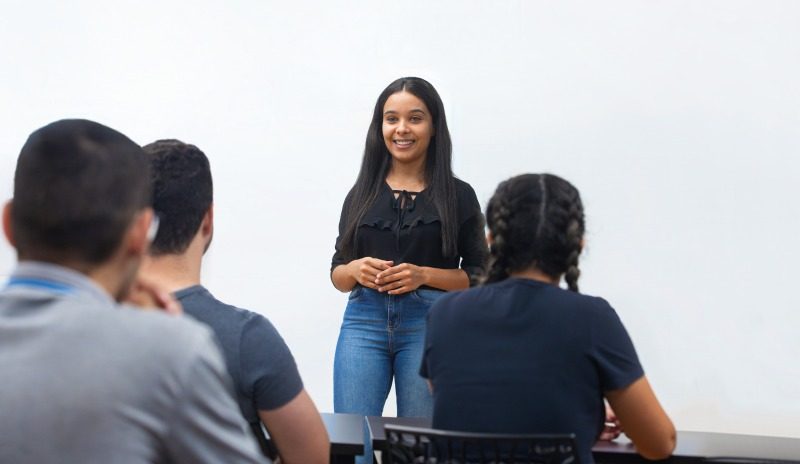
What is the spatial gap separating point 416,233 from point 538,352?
1.29 meters

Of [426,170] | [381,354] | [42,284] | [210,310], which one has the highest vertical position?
[42,284]

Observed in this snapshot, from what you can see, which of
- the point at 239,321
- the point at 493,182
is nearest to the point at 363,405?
the point at 239,321

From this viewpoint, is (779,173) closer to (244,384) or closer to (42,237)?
(244,384)

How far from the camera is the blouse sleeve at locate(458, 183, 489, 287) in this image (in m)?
3.14

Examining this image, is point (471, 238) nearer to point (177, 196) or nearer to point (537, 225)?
point (537, 225)

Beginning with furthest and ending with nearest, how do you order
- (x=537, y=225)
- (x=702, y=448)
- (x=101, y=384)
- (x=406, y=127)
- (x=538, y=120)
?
(x=538, y=120) → (x=406, y=127) → (x=702, y=448) → (x=537, y=225) → (x=101, y=384)

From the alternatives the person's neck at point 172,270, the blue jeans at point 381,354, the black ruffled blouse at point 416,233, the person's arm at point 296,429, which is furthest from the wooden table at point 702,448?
the black ruffled blouse at point 416,233

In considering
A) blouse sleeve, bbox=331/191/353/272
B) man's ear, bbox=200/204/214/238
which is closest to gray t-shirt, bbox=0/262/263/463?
man's ear, bbox=200/204/214/238

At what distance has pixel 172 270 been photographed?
182 cm

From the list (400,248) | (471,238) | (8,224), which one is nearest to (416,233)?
(400,248)

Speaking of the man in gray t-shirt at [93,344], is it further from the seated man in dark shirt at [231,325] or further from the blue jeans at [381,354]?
the blue jeans at [381,354]

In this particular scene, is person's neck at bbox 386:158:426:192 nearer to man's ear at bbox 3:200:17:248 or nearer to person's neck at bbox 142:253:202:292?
person's neck at bbox 142:253:202:292

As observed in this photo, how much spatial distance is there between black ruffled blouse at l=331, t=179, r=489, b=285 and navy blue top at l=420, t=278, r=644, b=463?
119cm

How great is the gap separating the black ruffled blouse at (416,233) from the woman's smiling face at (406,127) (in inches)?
4.7
